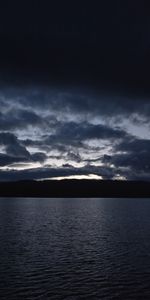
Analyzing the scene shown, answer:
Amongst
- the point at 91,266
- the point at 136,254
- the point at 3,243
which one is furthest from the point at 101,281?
the point at 3,243

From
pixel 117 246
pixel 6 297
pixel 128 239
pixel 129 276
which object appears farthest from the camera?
pixel 128 239

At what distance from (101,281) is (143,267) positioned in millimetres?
10408

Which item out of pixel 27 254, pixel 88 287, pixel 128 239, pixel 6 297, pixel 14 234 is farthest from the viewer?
pixel 14 234

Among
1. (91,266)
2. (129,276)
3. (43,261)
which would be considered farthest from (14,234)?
(129,276)

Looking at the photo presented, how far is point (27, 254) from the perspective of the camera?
63438 mm

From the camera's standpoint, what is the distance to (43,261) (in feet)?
189

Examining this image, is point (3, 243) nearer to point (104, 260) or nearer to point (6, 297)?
point (104, 260)

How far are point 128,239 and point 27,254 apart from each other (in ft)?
96.9

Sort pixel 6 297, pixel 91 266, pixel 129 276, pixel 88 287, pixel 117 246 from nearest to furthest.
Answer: pixel 6 297, pixel 88 287, pixel 129 276, pixel 91 266, pixel 117 246

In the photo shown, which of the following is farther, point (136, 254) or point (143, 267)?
point (136, 254)

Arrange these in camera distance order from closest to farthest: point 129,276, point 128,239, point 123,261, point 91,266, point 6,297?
point 6,297 → point 129,276 → point 91,266 → point 123,261 → point 128,239

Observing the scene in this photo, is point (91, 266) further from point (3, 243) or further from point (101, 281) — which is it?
point (3, 243)

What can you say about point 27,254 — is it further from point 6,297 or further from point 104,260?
point 6,297

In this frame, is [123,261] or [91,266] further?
[123,261]
